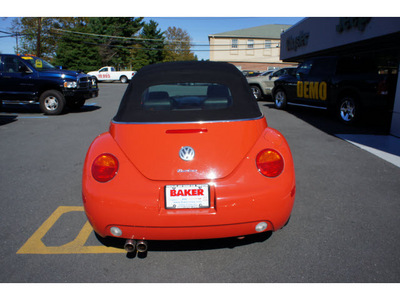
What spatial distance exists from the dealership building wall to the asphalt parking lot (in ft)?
15.0

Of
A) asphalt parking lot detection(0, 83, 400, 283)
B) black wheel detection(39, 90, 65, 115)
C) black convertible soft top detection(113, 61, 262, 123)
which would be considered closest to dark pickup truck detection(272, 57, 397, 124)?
asphalt parking lot detection(0, 83, 400, 283)

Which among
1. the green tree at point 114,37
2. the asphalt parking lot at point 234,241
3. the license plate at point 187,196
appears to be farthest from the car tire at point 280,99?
the green tree at point 114,37

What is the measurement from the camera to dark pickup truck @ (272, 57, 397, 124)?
26.3 ft

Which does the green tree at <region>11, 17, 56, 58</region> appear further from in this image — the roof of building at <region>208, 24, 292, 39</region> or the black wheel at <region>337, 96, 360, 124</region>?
the black wheel at <region>337, 96, 360, 124</region>

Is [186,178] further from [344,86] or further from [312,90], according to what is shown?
[312,90]

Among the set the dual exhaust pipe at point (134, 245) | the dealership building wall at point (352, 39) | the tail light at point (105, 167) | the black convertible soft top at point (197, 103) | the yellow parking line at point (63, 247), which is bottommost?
the yellow parking line at point (63, 247)

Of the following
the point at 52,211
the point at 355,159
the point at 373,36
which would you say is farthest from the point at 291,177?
the point at 373,36

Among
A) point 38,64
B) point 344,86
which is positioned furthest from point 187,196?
point 38,64

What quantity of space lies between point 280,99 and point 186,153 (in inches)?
412

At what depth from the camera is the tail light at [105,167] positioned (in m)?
2.45

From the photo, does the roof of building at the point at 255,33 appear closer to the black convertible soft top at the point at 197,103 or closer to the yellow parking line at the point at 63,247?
the black convertible soft top at the point at 197,103

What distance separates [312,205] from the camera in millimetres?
3754

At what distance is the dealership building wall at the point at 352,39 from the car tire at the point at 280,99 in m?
3.32
